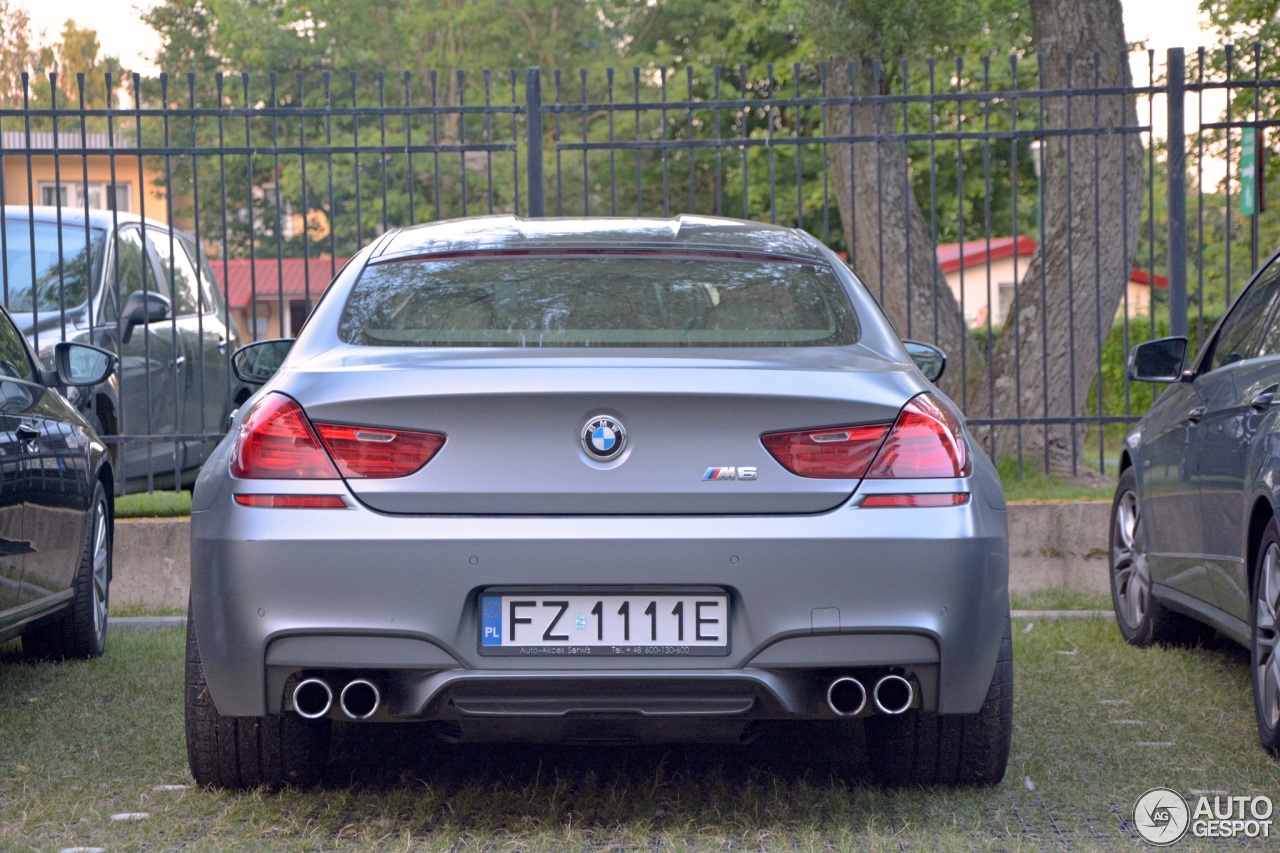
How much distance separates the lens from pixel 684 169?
108 feet

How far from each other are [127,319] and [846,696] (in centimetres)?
576

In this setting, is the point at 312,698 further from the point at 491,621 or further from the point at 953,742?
the point at 953,742

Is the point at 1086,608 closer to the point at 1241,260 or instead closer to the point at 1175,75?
the point at 1175,75

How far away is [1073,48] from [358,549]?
28.4 ft

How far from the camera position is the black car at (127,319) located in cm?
812

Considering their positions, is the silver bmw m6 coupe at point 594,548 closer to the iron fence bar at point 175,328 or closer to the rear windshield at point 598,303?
the rear windshield at point 598,303

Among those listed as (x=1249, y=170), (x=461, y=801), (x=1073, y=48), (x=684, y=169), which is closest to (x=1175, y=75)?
(x=1249, y=170)

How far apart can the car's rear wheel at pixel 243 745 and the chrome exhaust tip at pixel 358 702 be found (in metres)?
0.42

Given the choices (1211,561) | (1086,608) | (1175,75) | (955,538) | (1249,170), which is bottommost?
(1086,608)

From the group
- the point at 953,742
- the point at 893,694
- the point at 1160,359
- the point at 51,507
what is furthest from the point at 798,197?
the point at 893,694

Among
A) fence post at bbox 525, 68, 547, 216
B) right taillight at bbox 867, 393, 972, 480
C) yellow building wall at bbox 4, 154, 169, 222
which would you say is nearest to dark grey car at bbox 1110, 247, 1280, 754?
right taillight at bbox 867, 393, 972, 480

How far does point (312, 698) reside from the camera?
3.55 metres

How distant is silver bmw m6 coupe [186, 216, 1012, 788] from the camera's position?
3.41 m

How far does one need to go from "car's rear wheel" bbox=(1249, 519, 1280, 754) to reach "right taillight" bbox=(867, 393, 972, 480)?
1.34 metres
